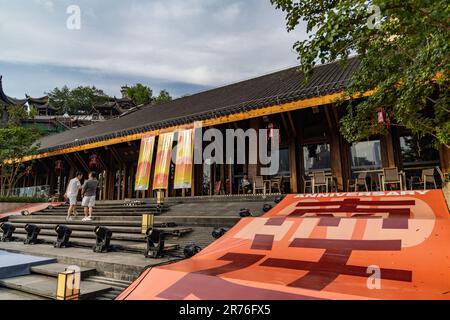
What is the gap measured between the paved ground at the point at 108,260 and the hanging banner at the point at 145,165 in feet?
16.9

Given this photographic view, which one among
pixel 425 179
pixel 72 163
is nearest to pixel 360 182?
pixel 425 179

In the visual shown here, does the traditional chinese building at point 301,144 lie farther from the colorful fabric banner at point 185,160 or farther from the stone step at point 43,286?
the stone step at point 43,286

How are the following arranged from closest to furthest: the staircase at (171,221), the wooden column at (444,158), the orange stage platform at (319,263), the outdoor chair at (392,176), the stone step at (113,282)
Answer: the orange stage platform at (319,263)
the stone step at (113,282)
the staircase at (171,221)
the outdoor chair at (392,176)
the wooden column at (444,158)

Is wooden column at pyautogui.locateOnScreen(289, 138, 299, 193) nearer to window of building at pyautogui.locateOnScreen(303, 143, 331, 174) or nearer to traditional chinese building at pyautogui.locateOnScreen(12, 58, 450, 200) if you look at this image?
traditional chinese building at pyautogui.locateOnScreen(12, 58, 450, 200)

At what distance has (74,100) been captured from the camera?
50.9 m

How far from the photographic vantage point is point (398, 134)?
8398 millimetres

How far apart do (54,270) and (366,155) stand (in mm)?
8560

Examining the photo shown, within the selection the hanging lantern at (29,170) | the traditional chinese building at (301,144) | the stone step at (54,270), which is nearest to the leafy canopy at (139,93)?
the hanging lantern at (29,170)

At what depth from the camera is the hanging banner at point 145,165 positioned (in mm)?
10844

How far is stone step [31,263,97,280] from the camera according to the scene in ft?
13.7

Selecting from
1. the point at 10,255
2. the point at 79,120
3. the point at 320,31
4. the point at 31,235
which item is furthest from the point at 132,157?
the point at 79,120

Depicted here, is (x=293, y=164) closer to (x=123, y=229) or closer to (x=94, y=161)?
(x=123, y=229)

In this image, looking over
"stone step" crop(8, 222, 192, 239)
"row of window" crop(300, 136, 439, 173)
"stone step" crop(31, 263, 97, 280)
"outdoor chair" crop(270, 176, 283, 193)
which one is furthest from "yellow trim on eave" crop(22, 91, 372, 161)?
"stone step" crop(31, 263, 97, 280)
